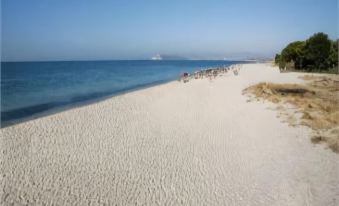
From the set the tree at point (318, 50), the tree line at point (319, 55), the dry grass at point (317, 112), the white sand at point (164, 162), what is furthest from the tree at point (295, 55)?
the white sand at point (164, 162)

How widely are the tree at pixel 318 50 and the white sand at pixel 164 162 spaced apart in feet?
107

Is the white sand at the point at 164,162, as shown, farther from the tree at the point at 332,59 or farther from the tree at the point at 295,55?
the tree at the point at 295,55

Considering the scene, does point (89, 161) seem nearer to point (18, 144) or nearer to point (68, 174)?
point (68, 174)

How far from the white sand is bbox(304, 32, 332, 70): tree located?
107ft

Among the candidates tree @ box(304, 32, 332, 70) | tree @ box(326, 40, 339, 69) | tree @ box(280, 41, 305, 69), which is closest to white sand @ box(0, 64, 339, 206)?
tree @ box(304, 32, 332, 70)

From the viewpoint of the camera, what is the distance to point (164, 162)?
944cm

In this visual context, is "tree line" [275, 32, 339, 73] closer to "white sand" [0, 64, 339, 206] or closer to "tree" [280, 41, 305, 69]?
"tree" [280, 41, 305, 69]

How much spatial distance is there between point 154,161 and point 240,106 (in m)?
10.3

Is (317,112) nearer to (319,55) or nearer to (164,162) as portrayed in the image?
(164,162)

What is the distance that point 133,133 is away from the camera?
41.2 feet

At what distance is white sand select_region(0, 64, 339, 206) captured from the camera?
7.33 m

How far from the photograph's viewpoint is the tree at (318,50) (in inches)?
1666

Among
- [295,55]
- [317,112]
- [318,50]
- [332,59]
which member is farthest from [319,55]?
[317,112]

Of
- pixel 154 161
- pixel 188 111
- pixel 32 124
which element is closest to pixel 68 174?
pixel 154 161
